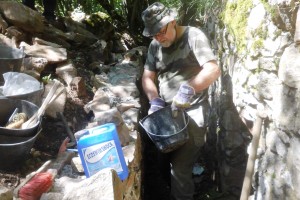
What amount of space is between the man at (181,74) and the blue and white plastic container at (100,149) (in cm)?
95

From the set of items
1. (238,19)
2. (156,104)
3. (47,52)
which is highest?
(238,19)

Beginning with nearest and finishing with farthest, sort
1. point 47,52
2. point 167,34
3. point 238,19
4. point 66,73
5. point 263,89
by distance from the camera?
1. point 263,89
2. point 238,19
3. point 167,34
4. point 66,73
5. point 47,52

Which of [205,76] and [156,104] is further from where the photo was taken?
[156,104]

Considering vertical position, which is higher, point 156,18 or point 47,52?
point 156,18

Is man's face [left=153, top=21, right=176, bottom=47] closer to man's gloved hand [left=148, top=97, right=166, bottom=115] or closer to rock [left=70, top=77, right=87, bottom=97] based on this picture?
man's gloved hand [left=148, top=97, right=166, bottom=115]

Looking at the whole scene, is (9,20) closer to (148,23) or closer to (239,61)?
(148,23)

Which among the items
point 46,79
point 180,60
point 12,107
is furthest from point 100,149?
point 46,79

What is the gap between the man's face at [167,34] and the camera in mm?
3418

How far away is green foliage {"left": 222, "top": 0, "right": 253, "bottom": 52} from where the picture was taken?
318 cm

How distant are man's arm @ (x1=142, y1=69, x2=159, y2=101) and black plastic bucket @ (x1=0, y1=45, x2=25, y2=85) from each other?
1237mm

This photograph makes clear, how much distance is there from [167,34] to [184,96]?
60 cm

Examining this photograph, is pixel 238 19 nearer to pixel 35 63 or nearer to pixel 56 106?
pixel 56 106

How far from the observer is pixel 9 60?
11.8ft

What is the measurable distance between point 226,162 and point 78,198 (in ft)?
7.77
